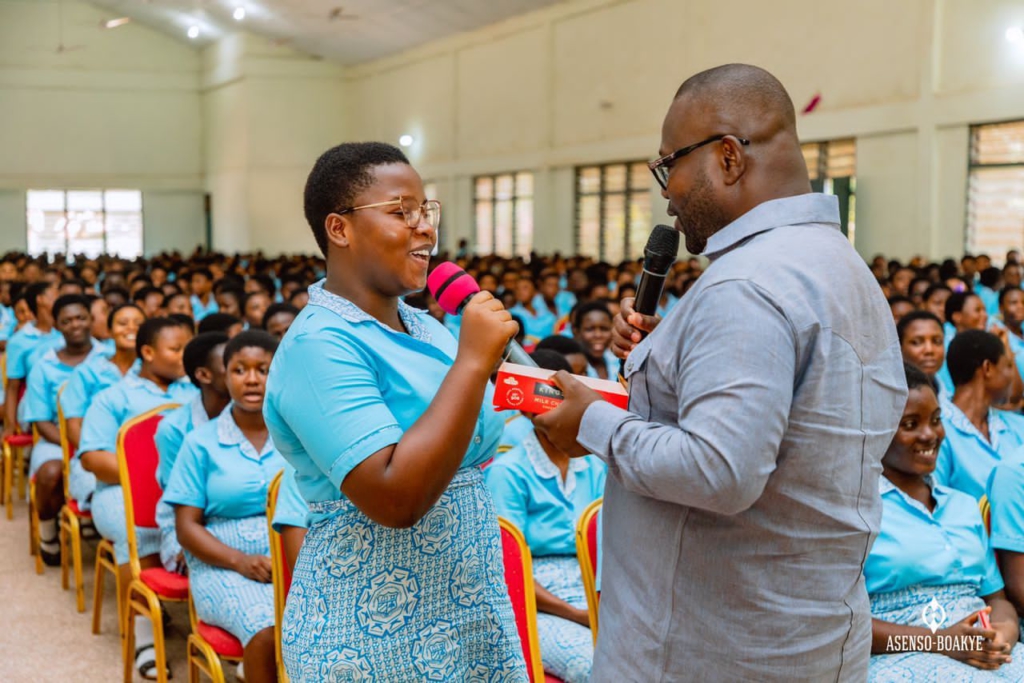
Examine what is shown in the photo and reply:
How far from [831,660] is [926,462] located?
1.39m

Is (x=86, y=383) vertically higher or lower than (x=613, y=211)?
lower

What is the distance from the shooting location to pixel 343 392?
1.43 m

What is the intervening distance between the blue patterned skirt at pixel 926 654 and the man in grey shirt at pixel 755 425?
3.30ft

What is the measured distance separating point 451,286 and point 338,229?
0.67 ft

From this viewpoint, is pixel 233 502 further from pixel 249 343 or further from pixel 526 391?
pixel 526 391

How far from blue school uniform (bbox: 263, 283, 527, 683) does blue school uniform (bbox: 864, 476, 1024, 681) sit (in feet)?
4.06

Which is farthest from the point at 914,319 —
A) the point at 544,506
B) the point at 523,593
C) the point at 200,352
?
the point at 200,352

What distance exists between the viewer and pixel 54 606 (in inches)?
178

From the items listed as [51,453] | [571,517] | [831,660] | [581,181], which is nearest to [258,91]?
[581,181]

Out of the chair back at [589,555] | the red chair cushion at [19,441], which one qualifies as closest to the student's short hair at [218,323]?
the red chair cushion at [19,441]

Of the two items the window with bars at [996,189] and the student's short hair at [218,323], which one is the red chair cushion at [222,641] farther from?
the window with bars at [996,189]

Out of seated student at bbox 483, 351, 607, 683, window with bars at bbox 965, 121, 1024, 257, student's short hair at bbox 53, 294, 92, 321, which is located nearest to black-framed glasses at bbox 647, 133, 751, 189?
seated student at bbox 483, 351, 607, 683

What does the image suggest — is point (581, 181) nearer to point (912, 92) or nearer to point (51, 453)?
point (912, 92)

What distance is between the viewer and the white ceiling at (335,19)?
19.1m
